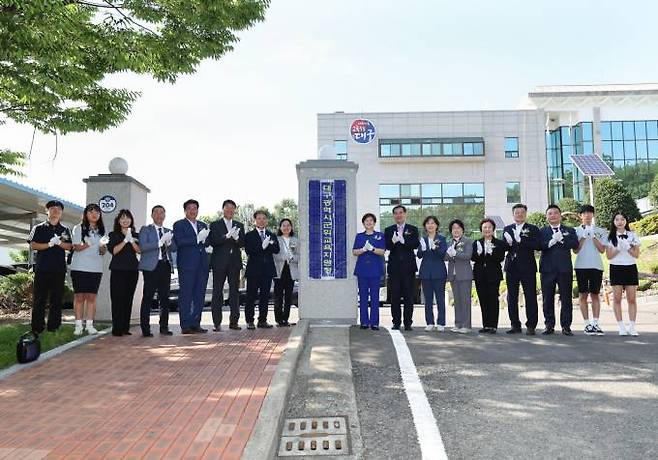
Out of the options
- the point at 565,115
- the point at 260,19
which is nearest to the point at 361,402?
the point at 260,19

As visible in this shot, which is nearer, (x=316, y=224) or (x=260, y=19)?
(x=316, y=224)

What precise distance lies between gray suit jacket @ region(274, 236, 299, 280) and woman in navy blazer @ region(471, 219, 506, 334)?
8.90ft

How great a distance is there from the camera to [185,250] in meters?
7.95

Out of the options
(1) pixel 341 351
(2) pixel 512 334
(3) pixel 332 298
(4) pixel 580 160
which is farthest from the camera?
(4) pixel 580 160

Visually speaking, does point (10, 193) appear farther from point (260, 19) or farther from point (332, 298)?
point (332, 298)

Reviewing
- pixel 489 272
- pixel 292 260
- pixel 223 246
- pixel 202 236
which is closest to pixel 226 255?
pixel 223 246

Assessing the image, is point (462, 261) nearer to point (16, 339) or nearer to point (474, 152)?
point (16, 339)

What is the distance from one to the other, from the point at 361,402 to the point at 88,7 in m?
7.92

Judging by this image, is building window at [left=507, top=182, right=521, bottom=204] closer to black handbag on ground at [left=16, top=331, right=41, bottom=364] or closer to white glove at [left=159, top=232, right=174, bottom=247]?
white glove at [left=159, top=232, right=174, bottom=247]

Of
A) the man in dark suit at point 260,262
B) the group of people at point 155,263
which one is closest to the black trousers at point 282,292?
the group of people at point 155,263

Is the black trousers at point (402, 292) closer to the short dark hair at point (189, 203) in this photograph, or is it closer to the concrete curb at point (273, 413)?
the concrete curb at point (273, 413)

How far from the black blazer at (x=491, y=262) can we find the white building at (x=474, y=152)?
3552cm

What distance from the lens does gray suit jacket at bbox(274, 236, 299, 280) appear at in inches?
332

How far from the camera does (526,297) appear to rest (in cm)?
780
